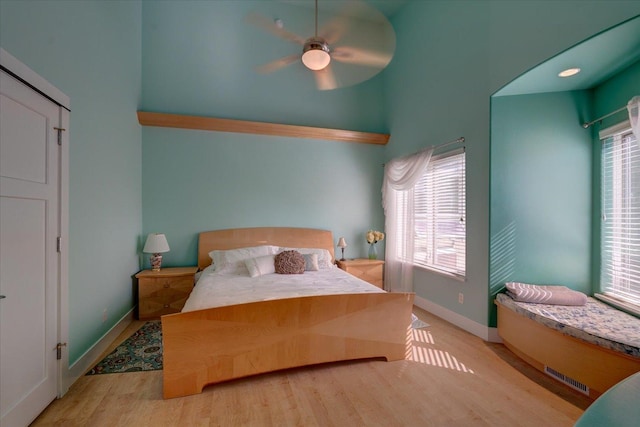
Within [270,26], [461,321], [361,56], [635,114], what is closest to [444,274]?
[461,321]

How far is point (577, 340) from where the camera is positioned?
79.1 inches

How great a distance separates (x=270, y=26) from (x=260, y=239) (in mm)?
3251

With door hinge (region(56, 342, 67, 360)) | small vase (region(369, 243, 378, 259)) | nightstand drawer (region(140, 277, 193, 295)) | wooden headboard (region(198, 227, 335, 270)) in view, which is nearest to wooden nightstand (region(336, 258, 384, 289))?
small vase (region(369, 243, 378, 259))

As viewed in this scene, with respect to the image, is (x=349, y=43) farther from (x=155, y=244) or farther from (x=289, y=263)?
(x=155, y=244)

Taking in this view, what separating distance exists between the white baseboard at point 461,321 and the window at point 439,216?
18.7 inches

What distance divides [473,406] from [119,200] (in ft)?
12.1

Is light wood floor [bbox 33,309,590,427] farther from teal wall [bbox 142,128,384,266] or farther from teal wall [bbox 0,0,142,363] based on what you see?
teal wall [bbox 142,128,384,266]

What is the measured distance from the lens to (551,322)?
2.16m

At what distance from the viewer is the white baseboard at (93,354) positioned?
209cm

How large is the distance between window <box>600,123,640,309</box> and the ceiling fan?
3234 mm

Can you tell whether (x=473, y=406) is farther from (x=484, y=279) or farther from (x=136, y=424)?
(x=136, y=424)

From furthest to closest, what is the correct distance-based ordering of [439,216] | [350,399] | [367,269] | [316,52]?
[367,269] → [439,216] → [316,52] → [350,399]

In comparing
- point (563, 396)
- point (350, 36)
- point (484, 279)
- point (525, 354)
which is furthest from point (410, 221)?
point (350, 36)

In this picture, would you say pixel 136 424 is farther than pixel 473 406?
No
